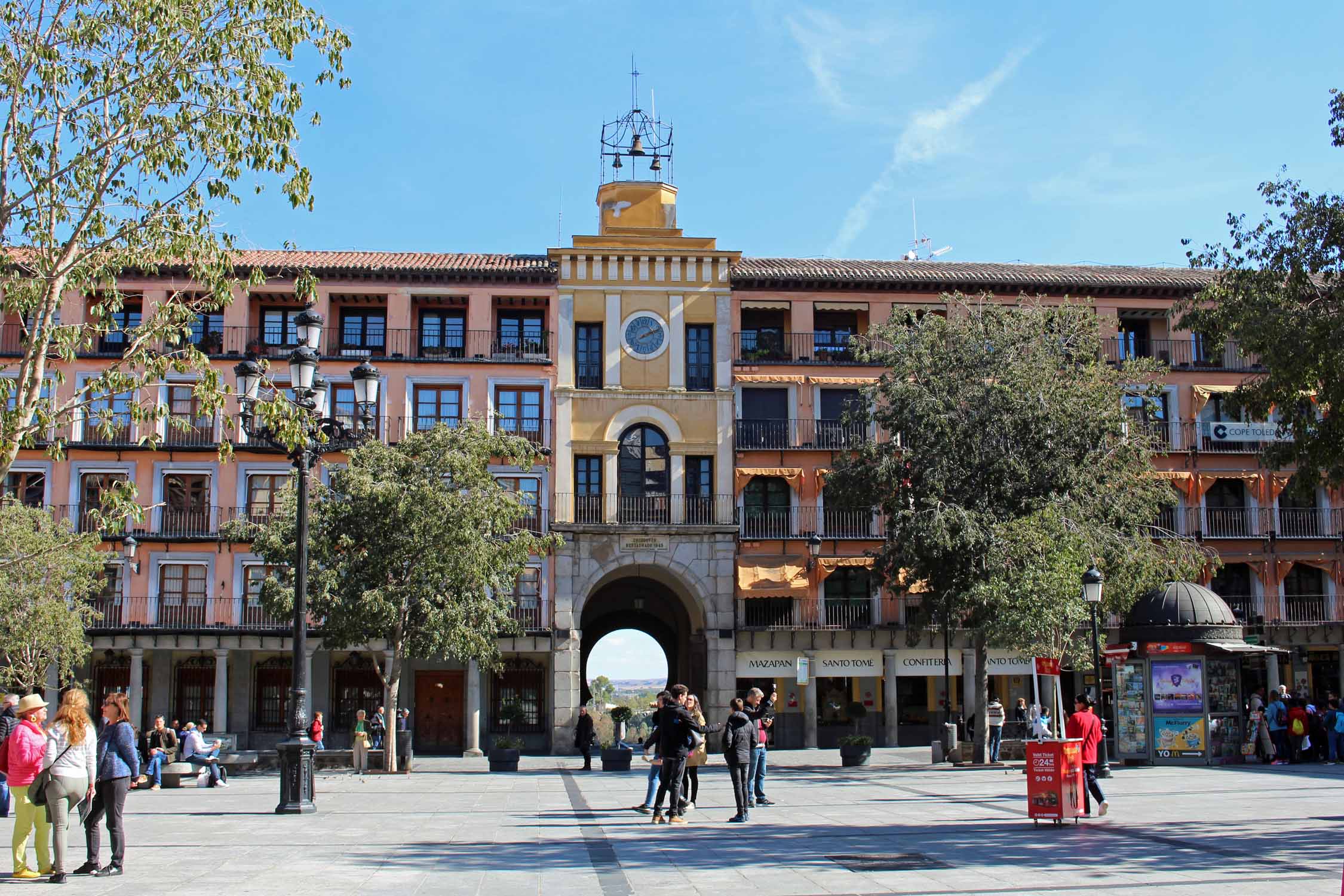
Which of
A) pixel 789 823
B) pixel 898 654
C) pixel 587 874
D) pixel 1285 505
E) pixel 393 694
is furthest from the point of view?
pixel 1285 505

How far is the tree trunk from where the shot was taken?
2883cm

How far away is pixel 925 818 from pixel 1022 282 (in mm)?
28990

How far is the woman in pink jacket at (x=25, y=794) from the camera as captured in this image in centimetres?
1115

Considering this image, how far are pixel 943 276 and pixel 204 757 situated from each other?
27.0m

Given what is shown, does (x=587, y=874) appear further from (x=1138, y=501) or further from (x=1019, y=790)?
(x=1138, y=501)

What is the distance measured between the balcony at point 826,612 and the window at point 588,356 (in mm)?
8213

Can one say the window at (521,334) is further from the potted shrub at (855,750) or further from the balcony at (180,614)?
the potted shrub at (855,750)

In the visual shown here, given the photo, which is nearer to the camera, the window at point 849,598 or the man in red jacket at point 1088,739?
the man in red jacket at point 1088,739

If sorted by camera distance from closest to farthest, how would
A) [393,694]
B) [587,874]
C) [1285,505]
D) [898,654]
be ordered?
[587,874], [393,694], [898,654], [1285,505]

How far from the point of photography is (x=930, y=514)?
28.0m

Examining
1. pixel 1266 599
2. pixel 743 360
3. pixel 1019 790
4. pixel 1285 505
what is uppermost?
pixel 743 360

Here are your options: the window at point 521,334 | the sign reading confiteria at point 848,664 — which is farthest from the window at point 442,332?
the sign reading confiteria at point 848,664

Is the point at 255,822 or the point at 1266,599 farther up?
the point at 1266,599

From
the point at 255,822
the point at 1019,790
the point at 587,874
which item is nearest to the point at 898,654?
the point at 1019,790
